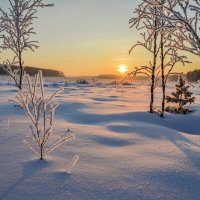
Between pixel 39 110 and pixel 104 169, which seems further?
pixel 39 110

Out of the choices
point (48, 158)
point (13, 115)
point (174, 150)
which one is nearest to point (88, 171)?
point (48, 158)

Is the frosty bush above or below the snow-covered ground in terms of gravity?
above

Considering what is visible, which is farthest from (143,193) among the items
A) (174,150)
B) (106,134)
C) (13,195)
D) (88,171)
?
(106,134)

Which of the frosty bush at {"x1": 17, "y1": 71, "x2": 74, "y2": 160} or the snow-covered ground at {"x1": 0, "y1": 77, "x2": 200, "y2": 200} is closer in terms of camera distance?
the snow-covered ground at {"x1": 0, "y1": 77, "x2": 200, "y2": 200}

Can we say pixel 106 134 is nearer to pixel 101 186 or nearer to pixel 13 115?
pixel 101 186

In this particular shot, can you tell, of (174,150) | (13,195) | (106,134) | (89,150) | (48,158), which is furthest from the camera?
(106,134)

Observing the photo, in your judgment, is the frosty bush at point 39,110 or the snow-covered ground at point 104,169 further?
the frosty bush at point 39,110

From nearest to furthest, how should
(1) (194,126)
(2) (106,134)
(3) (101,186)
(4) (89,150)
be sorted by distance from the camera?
(3) (101,186) < (4) (89,150) < (2) (106,134) < (1) (194,126)

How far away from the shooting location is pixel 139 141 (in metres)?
4.59

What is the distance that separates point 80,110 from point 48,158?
511cm

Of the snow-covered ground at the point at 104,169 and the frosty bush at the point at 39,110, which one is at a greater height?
the frosty bush at the point at 39,110

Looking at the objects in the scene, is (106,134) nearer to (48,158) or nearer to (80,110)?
(48,158)

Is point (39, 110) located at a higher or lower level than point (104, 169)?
higher

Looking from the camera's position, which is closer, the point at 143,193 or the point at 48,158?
the point at 143,193
